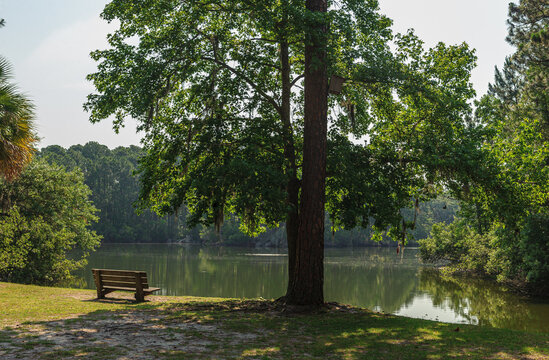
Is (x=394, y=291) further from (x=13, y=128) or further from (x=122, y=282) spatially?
(x=13, y=128)

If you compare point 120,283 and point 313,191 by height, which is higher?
point 313,191

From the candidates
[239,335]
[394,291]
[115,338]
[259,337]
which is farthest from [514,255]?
[115,338]

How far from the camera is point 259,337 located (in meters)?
7.42

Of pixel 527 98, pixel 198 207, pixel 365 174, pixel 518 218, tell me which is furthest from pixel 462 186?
pixel 527 98

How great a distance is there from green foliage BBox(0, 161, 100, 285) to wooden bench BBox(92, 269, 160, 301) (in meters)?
8.52

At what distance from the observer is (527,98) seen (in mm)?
25000

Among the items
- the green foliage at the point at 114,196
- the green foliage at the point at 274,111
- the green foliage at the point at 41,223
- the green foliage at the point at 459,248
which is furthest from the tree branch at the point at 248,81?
the green foliage at the point at 114,196

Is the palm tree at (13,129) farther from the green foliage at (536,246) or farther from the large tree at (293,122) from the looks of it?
the green foliage at (536,246)

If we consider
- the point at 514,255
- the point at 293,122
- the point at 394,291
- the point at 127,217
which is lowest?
the point at 394,291

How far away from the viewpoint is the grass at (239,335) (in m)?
6.28

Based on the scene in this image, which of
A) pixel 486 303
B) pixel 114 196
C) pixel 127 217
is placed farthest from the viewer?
pixel 114 196

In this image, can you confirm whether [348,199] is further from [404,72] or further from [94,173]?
[94,173]

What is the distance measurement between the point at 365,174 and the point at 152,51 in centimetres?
639

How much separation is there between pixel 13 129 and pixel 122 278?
4.79 m
